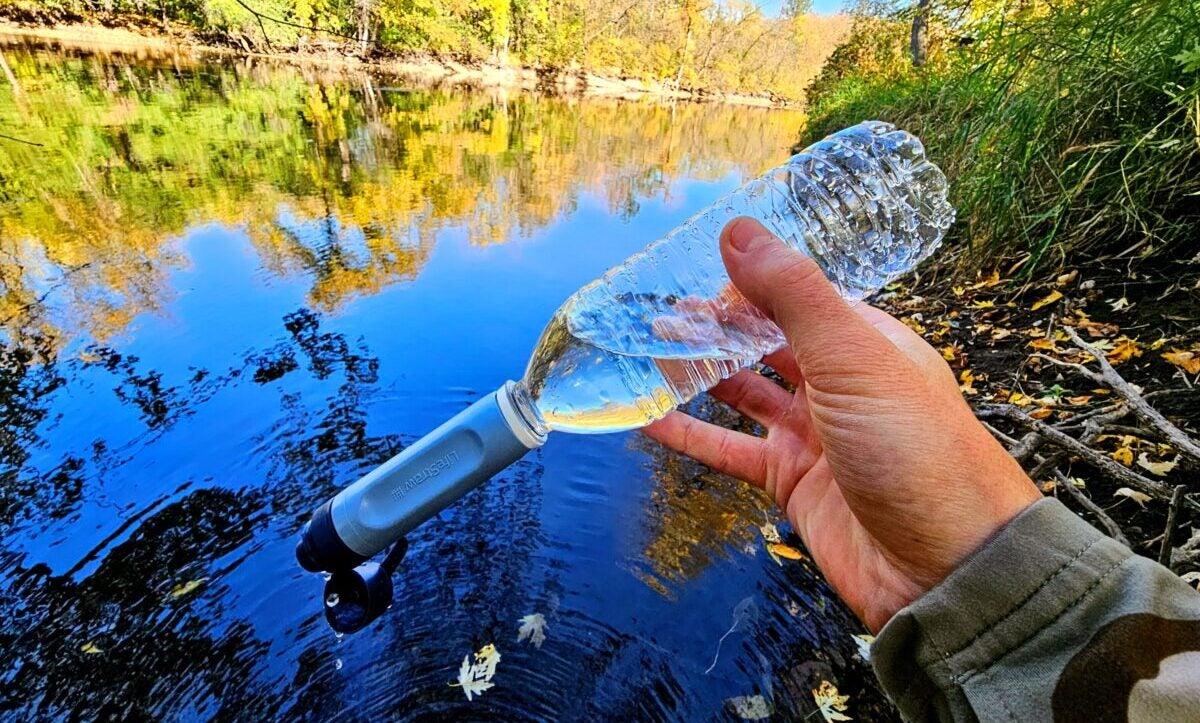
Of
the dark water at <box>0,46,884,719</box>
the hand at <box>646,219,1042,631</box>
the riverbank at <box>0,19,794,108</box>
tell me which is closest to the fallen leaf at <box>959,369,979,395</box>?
the dark water at <box>0,46,884,719</box>

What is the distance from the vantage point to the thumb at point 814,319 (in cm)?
137

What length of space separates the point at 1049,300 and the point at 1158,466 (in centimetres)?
215

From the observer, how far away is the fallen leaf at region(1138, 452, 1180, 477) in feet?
7.70

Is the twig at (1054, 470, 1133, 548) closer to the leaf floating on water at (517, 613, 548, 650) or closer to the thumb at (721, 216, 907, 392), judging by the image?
the thumb at (721, 216, 907, 392)

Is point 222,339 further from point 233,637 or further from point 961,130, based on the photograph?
point 961,130

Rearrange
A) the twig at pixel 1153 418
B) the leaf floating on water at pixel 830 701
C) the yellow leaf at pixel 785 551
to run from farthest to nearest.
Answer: the yellow leaf at pixel 785 551
the leaf floating on water at pixel 830 701
the twig at pixel 1153 418

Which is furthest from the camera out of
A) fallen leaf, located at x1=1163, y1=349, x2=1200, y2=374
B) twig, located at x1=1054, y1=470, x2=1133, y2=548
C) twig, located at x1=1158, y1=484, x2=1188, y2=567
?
fallen leaf, located at x1=1163, y1=349, x2=1200, y2=374

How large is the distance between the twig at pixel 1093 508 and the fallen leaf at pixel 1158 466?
0.24 metres

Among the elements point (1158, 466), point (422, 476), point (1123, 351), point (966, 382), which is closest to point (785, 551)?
point (1158, 466)

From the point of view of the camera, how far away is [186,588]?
112 inches

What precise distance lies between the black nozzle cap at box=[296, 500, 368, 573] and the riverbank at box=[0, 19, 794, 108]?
35020 mm

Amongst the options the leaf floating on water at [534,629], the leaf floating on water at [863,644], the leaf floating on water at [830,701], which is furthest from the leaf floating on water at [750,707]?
the leaf floating on water at [534,629]

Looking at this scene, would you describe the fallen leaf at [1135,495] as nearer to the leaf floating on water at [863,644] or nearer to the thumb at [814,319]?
the leaf floating on water at [863,644]

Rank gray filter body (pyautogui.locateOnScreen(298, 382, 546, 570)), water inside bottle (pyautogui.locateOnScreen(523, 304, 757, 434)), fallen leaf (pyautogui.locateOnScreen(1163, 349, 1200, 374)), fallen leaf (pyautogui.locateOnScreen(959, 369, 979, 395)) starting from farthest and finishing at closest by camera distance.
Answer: fallen leaf (pyautogui.locateOnScreen(959, 369, 979, 395)) → fallen leaf (pyautogui.locateOnScreen(1163, 349, 1200, 374)) → water inside bottle (pyautogui.locateOnScreen(523, 304, 757, 434)) → gray filter body (pyautogui.locateOnScreen(298, 382, 546, 570))
